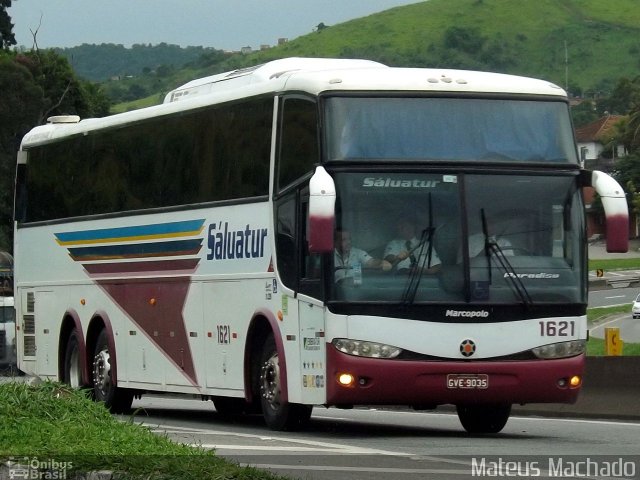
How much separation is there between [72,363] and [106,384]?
129cm

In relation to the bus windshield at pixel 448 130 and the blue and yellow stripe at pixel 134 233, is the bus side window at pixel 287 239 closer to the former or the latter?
the bus windshield at pixel 448 130

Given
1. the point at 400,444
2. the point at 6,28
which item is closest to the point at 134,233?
the point at 400,444

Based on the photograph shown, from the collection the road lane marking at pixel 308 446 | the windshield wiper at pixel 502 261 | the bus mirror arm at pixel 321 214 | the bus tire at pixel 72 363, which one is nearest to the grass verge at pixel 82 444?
the road lane marking at pixel 308 446

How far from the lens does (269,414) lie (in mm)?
17219

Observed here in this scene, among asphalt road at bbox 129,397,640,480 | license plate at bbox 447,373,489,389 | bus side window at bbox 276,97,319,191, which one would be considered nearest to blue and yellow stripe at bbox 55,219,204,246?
asphalt road at bbox 129,397,640,480

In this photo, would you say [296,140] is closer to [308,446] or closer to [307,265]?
[307,265]

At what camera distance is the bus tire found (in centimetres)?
2281

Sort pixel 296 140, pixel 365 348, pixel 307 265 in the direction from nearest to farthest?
pixel 365 348 < pixel 307 265 < pixel 296 140

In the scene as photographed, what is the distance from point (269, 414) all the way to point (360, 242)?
2474 mm

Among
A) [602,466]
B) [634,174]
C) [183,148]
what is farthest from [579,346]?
[634,174]

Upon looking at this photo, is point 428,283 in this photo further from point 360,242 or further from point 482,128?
point 482,128

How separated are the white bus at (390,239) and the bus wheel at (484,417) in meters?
0.02

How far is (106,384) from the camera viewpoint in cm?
2197

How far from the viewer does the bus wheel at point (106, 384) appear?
21780mm
